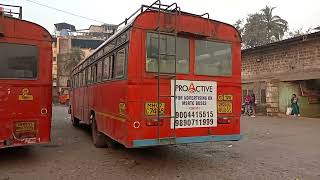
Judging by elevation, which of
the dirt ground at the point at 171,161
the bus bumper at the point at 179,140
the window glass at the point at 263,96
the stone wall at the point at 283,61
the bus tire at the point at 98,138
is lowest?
the dirt ground at the point at 171,161

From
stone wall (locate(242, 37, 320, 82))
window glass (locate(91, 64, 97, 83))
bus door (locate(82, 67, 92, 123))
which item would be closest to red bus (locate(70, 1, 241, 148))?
window glass (locate(91, 64, 97, 83))

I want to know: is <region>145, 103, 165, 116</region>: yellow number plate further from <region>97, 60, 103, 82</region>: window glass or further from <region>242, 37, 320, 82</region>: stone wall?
<region>242, 37, 320, 82</region>: stone wall

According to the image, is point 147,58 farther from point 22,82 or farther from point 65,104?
point 65,104

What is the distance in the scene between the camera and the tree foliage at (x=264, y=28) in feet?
164

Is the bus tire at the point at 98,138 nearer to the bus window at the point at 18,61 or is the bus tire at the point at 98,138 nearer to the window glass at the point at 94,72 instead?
the window glass at the point at 94,72

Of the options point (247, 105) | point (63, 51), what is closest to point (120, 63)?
point (247, 105)

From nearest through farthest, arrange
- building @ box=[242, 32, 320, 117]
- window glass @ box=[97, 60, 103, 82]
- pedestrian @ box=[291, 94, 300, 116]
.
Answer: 1. window glass @ box=[97, 60, 103, 82]
2. building @ box=[242, 32, 320, 117]
3. pedestrian @ box=[291, 94, 300, 116]

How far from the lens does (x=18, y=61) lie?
8.55 meters

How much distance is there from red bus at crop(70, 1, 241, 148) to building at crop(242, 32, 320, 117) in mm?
12636

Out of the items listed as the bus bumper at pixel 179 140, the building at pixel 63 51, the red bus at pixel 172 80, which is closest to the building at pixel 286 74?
the red bus at pixel 172 80

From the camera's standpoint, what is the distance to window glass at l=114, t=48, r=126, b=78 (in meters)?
7.94

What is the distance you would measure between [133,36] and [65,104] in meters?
41.4

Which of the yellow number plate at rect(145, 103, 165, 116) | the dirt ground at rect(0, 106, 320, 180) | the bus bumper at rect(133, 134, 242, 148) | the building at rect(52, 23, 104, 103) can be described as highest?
the building at rect(52, 23, 104, 103)

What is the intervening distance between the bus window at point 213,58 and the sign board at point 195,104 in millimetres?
283
